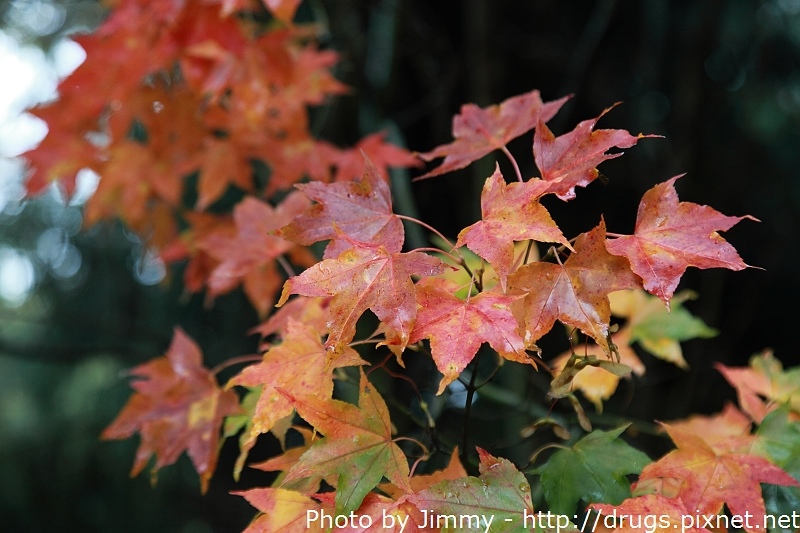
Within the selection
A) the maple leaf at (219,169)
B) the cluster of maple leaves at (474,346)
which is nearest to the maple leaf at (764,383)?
the cluster of maple leaves at (474,346)

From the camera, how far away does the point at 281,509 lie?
55 centimetres

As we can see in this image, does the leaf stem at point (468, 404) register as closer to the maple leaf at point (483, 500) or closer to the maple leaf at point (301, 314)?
the maple leaf at point (483, 500)

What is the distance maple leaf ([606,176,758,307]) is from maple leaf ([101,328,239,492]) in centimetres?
46

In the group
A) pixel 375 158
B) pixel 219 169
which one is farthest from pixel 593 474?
pixel 219 169

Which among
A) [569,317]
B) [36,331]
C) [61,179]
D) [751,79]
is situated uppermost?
[569,317]

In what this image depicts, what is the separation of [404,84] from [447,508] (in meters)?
1.69

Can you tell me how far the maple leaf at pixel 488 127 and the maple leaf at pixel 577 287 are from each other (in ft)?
0.69

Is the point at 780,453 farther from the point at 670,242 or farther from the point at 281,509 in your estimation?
the point at 281,509

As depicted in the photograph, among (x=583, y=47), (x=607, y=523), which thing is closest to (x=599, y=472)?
(x=607, y=523)

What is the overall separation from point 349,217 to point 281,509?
0.27m

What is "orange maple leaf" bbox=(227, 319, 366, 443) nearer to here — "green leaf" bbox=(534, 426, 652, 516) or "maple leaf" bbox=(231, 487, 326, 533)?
"maple leaf" bbox=(231, 487, 326, 533)

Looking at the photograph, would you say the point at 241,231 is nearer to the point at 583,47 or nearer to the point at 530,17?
the point at 583,47

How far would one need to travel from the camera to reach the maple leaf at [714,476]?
22.5 inches

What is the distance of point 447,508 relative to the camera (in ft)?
1.66
